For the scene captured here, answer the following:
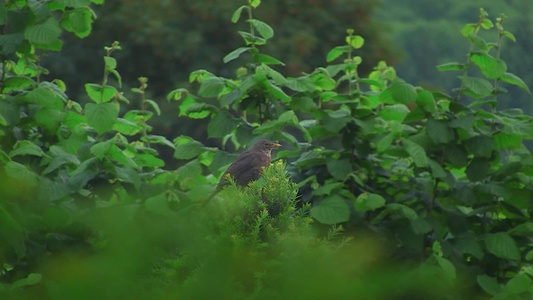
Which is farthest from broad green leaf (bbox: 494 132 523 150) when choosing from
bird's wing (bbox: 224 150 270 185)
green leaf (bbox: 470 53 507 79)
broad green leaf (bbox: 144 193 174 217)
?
broad green leaf (bbox: 144 193 174 217)

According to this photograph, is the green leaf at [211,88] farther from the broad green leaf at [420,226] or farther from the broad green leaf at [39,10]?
the broad green leaf at [420,226]

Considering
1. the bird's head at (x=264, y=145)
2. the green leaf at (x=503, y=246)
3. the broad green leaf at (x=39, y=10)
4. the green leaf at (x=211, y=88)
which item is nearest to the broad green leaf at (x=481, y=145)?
the green leaf at (x=503, y=246)

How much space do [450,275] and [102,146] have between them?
246 cm

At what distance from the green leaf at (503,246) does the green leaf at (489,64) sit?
1.16m

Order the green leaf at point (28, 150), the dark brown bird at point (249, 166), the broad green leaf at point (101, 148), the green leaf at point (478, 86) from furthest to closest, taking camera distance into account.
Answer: the green leaf at point (478, 86) → the broad green leaf at point (101, 148) → the green leaf at point (28, 150) → the dark brown bird at point (249, 166)

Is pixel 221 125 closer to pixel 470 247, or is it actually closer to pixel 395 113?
pixel 395 113

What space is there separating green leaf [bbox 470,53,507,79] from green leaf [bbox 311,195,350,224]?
1.47 metres

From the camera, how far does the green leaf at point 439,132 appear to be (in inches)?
262

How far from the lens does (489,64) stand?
268 inches

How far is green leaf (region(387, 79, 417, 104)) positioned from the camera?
6652 millimetres

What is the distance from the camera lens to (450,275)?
6.17 meters

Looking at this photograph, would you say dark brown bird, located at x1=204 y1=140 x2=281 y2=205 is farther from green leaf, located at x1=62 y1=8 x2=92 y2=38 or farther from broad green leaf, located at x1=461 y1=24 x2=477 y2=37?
broad green leaf, located at x1=461 y1=24 x2=477 y2=37

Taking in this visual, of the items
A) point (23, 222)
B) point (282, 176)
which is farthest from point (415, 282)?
point (23, 222)

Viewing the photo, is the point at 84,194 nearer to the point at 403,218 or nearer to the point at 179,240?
the point at 403,218
